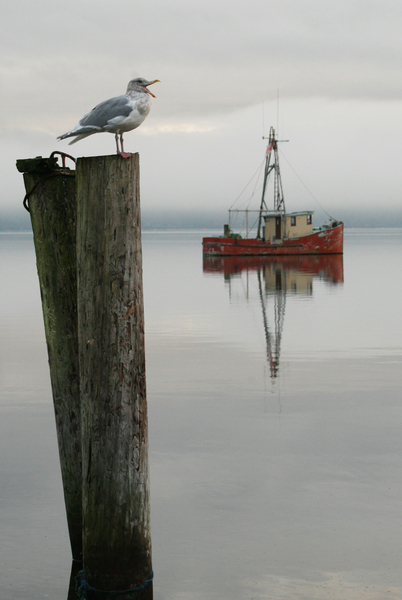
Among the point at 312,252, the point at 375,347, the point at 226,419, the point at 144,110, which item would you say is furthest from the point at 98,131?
the point at 312,252

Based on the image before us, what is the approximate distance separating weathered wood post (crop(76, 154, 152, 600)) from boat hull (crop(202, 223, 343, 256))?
4872cm

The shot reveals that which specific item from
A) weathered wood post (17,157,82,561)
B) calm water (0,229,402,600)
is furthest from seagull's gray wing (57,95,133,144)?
calm water (0,229,402,600)

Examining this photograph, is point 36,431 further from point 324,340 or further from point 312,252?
point 312,252

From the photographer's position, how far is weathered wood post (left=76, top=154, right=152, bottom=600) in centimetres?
394

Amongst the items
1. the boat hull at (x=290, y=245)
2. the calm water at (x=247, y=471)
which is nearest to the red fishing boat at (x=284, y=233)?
the boat hull at (x=290, y=245)

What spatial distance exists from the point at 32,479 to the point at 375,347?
8.54m

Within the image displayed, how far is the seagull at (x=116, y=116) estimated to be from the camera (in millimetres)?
4723

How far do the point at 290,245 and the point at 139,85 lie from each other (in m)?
47.7

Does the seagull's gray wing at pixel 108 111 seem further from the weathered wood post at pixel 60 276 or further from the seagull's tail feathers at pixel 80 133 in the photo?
the weathered wood post at pixel 60 276

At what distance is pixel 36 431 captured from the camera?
7633 millimetres

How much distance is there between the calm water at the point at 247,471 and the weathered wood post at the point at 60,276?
1.12 meters

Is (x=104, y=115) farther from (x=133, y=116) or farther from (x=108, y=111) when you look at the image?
(x=133, y=116)

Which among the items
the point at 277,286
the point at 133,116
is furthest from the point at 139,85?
the point at 277,286

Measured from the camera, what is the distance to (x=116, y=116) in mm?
4734
